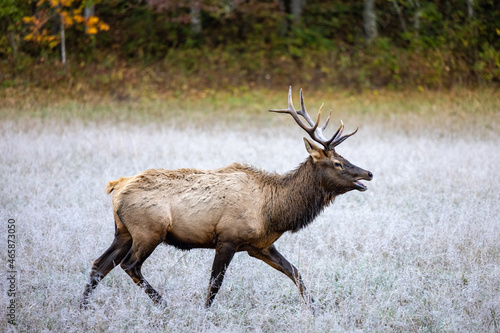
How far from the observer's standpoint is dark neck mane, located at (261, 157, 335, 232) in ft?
17.4

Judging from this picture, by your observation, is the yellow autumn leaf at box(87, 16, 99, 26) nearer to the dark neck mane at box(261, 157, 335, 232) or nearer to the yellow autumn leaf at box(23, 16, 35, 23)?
the yellow autumn leaf at box(23, 16, 35, 23)

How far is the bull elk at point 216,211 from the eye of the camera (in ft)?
16.3

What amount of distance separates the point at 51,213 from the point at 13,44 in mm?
13400

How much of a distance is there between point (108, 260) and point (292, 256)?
2.20m

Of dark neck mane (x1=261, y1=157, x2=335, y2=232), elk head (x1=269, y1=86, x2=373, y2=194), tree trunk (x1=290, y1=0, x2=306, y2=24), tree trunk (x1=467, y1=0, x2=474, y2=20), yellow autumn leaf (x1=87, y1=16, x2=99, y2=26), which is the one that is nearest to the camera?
dark neck mane (x1=261, y1=157, x2=335, y2=232)

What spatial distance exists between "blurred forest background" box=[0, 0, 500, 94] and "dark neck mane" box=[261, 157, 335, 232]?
1370cm

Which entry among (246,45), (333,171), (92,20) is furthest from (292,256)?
(246,45)

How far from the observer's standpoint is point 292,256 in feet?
20.8

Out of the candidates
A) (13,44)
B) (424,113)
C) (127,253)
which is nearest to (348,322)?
(127,253)

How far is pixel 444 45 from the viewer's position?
20.6 meters

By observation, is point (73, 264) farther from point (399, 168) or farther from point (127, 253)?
point (399, 168)

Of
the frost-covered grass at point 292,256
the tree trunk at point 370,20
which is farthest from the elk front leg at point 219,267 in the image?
the tree trunk at point 370,20

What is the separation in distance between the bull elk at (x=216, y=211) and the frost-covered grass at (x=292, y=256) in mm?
305

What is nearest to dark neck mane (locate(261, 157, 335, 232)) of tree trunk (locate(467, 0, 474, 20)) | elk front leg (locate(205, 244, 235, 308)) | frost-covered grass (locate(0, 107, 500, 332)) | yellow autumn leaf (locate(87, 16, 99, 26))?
frost-covered grass (locate(0, 107, 500, 332))
